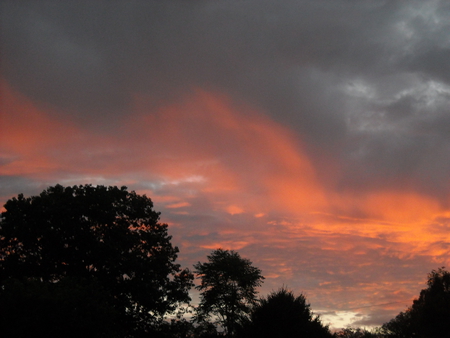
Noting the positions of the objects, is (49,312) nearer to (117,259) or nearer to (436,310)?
(117,259)

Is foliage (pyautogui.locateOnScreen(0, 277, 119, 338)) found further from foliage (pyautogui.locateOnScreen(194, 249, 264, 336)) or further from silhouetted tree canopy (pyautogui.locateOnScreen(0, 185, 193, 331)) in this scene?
foliage (pyautogui.locateOnScreen(194, 249, 264, 336))

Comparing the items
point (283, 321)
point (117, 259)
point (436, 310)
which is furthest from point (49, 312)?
point (436, 310)

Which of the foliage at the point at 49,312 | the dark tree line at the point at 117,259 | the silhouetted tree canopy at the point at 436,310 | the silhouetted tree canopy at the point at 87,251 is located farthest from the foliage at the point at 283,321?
the silhouetted tree canopy at the point at 436,310

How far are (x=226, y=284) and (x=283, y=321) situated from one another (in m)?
41.0

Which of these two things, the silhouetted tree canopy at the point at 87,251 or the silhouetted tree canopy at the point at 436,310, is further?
the silhouetted tree canopy at the point at 436,310

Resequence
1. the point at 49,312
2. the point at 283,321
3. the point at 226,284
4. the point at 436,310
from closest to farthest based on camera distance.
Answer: the point at 49,312
the point at 283,321
the point at 436,310
the point at 226,284

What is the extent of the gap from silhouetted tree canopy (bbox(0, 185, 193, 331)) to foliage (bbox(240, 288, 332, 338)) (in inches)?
343

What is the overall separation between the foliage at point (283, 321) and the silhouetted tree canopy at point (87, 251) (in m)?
8.71

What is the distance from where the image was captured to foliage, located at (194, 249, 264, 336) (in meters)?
80.8

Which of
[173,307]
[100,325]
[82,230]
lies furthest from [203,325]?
[100,325]

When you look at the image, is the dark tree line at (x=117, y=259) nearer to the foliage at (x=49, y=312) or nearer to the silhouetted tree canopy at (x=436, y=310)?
the foliage at (x=49, y=312)

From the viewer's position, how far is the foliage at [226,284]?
3179 inches

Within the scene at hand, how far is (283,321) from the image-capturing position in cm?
4372

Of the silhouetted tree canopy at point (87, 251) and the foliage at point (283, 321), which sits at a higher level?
the silhouetted tree canopy at point (87, 251)
